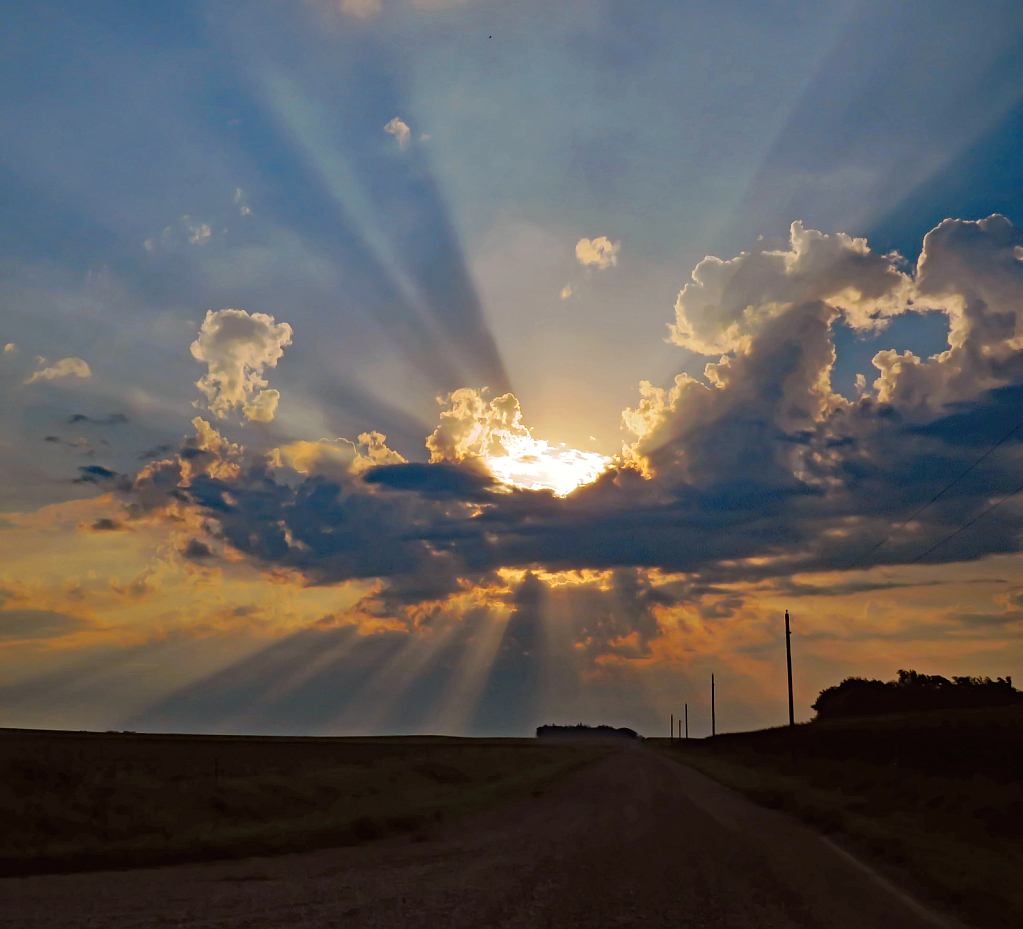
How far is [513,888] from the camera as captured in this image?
13.7 m

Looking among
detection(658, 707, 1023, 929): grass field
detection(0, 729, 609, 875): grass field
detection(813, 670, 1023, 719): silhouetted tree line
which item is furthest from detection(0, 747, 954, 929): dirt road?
detection(813, 670, 1023, 719): silhouetted tree line

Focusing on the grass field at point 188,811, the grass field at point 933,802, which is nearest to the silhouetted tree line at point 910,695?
the grass field at point 933,802

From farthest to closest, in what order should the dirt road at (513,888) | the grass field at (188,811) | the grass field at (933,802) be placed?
the grass field at (188,811) < the grass field at (933,802) < the dirt road at (513,888)

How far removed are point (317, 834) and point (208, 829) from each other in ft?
15.7

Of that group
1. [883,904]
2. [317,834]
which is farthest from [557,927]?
[317,834]

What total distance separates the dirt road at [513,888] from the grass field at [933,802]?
1.33 meters

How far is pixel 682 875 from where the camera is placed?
14930 millimetres

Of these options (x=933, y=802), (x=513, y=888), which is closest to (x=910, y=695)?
(x=933, y=802)

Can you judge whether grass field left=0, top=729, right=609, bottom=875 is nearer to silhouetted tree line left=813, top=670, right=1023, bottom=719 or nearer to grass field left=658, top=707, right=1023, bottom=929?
grass field left=658, top=707, right=1023, bottom=929

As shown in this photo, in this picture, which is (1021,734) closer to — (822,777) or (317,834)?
(822,777)

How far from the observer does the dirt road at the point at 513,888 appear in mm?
11422

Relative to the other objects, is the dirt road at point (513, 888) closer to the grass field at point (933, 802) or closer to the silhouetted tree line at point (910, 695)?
the grass field at point (933, 802)

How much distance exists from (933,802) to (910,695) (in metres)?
108

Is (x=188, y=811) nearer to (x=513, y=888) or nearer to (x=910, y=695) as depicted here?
(x=513, y=888)
